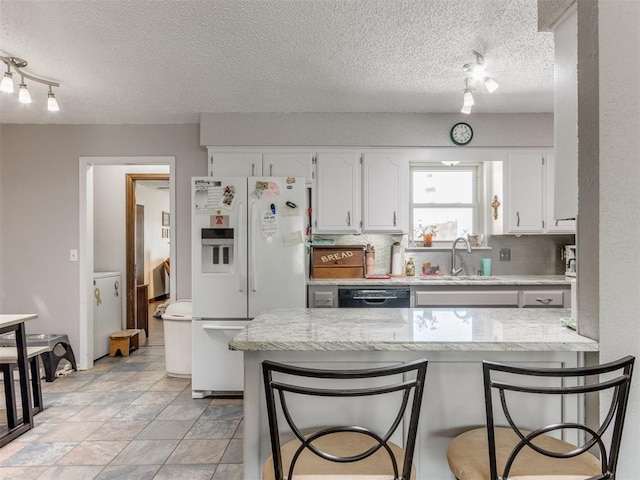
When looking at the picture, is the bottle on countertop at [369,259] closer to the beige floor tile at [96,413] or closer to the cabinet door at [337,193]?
the cabinet door at [337,193]

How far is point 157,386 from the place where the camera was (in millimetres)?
3502

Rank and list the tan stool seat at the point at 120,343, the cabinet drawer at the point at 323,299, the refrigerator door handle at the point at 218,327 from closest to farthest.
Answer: the refrigerator door handle at the point at 218,327, the cabinet drawer at the point at 323,299, the tan stool seat at the point at 120,343

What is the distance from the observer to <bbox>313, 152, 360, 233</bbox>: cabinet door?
3.72 meters

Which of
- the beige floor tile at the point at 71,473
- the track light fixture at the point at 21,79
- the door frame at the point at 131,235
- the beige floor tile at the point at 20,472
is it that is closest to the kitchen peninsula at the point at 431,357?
the beige floor tile at the point at 71,473

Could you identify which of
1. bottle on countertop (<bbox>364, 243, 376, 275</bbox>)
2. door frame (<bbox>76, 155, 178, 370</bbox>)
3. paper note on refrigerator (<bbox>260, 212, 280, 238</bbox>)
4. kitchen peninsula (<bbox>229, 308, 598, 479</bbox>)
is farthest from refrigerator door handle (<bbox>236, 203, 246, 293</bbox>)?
kitchen peninsula (<bbox>229, 308, 598, 479</bbox>)

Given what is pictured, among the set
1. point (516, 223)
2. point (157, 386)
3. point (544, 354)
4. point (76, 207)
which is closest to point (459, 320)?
point (544, 354)

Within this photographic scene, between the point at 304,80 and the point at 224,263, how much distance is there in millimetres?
1566

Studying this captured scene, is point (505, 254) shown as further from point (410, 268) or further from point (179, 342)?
point (179, 342)

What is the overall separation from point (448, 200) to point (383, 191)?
87 cm

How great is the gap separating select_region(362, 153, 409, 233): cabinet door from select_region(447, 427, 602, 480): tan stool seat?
250cm

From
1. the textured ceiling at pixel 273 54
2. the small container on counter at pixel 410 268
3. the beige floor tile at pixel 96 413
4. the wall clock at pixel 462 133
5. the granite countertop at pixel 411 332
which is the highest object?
the textured ceiling at pixel 273 54

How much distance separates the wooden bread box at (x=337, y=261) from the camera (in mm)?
3760

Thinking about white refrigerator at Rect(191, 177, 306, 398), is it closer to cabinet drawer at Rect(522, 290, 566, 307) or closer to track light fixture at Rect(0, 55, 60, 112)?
track light fixture at Rect(0, 55, 60, 112)

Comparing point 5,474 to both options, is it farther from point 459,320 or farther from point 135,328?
point 135,328
